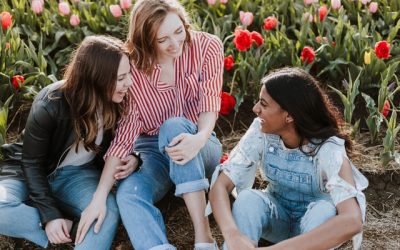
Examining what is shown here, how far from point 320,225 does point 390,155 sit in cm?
105

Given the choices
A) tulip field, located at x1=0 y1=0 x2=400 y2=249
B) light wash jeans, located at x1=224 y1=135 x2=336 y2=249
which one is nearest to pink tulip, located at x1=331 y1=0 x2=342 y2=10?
tulip field, located at x1=0 y1=0 x2=400 y2=249

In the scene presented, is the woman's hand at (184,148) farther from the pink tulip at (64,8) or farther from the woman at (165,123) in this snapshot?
the pink tulip at (64,8)

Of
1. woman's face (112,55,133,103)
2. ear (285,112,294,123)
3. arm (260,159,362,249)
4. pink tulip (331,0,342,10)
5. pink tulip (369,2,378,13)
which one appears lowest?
arm (260,159,362,249)

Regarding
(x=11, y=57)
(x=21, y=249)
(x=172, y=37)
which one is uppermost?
(x=172, y=37)

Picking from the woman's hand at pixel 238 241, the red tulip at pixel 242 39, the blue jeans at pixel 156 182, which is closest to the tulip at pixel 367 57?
the red tulip at pixel 242 39

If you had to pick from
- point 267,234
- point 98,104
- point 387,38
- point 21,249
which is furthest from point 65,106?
point 387,38

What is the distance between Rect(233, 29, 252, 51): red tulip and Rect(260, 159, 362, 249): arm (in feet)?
4.55

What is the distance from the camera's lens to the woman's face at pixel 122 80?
9.84ft

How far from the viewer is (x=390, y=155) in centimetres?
356

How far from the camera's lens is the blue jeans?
2895 mm

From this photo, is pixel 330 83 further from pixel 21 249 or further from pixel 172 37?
pixel 21 249

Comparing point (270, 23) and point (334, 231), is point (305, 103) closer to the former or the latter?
point (334, 231)

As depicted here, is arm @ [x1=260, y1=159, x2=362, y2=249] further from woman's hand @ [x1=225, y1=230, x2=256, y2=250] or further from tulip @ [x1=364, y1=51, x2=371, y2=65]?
tulip @ [x1=364, y1=51, x2=371, y2=65]

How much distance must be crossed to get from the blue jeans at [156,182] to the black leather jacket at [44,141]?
0.97ft
